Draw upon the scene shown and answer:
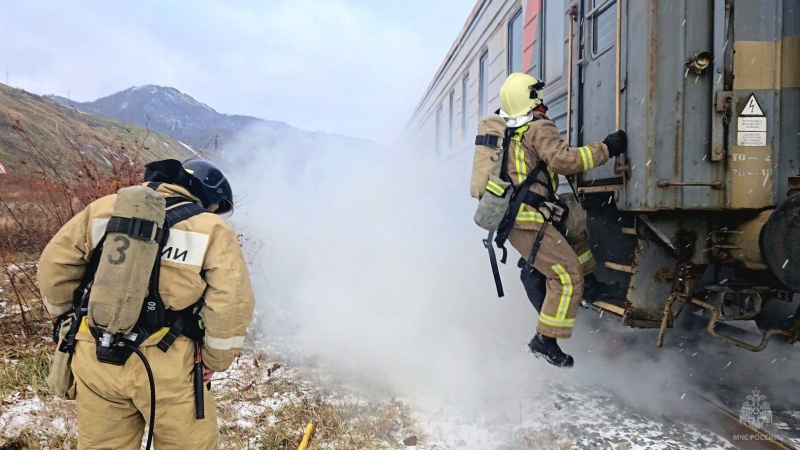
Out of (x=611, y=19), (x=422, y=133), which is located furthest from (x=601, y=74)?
(x=422, y=133)

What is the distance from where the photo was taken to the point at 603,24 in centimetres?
333

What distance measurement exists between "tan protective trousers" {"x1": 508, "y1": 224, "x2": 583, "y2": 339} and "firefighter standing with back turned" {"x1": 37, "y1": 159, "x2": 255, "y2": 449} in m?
1.89

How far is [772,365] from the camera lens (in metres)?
3.90

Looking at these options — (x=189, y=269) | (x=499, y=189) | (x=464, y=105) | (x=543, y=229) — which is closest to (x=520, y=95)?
(x=499, y=189)

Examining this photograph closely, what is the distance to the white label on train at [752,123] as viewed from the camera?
2650mm

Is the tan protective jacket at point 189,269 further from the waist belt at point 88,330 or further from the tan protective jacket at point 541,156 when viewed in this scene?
the tan protective jacket at point 541,156

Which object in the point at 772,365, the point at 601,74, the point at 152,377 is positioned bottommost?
the point at 772,365

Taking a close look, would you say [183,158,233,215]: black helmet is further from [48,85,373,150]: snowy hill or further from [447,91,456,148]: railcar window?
[48,85,373,150]: snowy hill

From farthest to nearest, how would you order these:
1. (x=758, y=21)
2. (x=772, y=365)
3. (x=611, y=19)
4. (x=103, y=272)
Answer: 1. (x=772, y=365)
2. (x=611, y=19)
3. (x=758, y=21)
4. (x=103, y=272)

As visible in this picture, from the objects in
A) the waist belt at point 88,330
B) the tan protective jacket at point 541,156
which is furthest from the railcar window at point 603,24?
the waist belt at point 88,330

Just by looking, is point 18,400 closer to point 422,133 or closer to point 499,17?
point 499,17

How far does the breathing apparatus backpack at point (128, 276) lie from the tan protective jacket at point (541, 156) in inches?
82.9

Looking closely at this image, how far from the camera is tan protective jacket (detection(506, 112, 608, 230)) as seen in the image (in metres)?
2.94

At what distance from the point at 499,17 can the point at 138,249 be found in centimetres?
470
